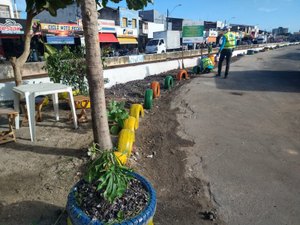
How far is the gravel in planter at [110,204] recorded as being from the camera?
2080mm

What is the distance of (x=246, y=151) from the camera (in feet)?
15.3

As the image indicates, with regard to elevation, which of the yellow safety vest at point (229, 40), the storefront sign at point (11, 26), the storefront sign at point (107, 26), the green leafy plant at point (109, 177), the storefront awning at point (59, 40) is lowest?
the green leafy plant at point (109, 177)

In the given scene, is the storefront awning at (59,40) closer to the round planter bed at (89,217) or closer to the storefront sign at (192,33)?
the storefront sign at (192,33)

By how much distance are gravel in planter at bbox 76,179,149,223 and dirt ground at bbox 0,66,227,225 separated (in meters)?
0.75

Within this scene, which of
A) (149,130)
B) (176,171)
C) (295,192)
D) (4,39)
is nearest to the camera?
(295,192)

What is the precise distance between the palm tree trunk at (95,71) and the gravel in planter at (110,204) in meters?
1.28

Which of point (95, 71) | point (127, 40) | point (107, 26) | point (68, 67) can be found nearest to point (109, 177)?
point (95, 71)

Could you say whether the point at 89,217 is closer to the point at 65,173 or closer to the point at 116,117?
the point at 65,173

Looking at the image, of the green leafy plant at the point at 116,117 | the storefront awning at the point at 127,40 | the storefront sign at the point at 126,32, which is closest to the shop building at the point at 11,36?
the storefront awning at the point at 127,40

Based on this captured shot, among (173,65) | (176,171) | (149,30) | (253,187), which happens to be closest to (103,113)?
(176,171)

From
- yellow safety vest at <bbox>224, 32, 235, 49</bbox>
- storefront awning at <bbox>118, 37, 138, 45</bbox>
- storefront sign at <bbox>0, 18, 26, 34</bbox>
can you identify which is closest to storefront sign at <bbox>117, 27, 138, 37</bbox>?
storefront awning at <bbox>118, 37, 138, 45</bbox>

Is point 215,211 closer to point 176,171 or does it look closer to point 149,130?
point 176,171

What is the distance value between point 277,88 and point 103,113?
30.2 feet

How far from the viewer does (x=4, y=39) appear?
2338cm
